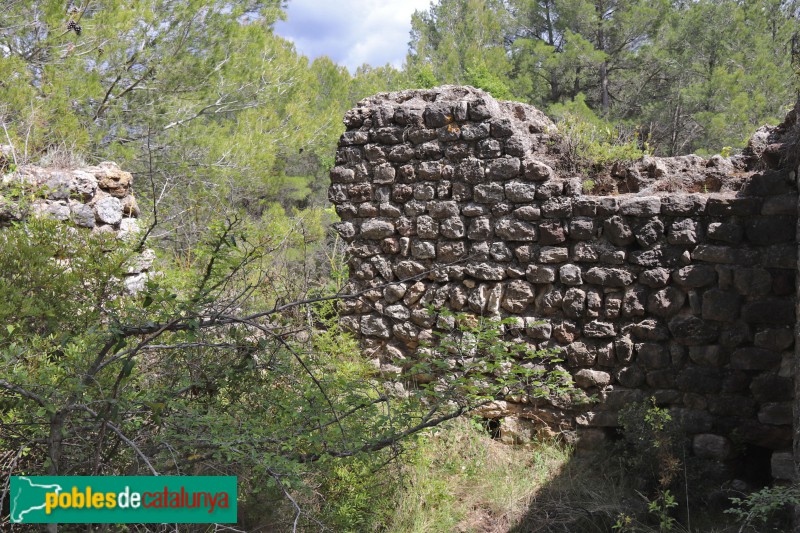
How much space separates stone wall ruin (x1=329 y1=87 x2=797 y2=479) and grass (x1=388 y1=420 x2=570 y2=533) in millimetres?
239

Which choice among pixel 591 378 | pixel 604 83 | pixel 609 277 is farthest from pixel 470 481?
pixel 604 83

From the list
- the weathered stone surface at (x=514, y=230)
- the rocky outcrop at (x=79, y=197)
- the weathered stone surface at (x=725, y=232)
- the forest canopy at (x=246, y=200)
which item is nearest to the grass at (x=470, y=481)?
the forest canopy at (x=246, y=200)

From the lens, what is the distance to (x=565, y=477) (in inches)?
170

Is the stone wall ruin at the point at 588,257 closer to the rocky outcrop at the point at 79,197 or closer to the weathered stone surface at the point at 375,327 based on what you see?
the weathered stone surface at the point at 375,327

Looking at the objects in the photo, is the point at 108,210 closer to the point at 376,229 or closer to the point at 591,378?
the point at 376,229

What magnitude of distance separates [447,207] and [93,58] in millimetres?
6284

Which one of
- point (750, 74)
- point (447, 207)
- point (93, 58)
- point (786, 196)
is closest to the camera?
point (786, 196)

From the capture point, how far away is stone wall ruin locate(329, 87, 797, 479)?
13.4 feet

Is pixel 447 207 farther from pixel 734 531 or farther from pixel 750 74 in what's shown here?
pixel 750 74

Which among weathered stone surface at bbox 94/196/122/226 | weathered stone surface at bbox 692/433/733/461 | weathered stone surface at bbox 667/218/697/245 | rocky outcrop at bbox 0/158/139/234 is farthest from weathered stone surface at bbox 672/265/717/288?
weathered stone surface at bbox 94/196/122/226

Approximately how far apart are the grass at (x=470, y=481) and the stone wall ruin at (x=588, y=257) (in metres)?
0.24

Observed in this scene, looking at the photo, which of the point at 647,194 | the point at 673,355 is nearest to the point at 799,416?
the point at 673,355

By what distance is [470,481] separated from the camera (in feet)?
14.0

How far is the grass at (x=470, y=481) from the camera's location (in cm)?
381
